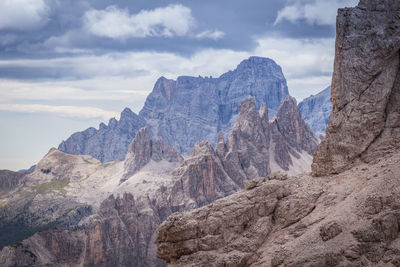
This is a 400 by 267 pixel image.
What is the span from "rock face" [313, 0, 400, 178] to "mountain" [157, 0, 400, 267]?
0.32ft

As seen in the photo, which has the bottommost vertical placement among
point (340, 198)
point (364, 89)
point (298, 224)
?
point (298, 224)

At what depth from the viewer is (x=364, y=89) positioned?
48625 millimetres

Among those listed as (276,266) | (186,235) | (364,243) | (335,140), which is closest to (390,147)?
(335,140)

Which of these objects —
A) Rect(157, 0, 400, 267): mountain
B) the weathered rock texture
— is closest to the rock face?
Rect(157, 0, 400, 267): mountain

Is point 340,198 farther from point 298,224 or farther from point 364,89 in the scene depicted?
point 364,89

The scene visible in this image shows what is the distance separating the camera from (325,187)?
46125 mm

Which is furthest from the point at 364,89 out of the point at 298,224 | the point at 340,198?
the point at 298,224

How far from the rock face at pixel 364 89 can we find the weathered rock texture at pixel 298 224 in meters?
2.19

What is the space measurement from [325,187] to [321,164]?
10.6 feet

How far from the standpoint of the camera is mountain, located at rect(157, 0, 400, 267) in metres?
37.9

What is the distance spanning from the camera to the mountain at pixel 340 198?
37.9m

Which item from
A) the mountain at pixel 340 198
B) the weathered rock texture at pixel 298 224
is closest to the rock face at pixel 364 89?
the mountain at pixel 340 198

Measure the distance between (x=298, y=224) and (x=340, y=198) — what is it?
14.9ft

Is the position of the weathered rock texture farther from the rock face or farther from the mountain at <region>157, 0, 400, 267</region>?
the rock face
